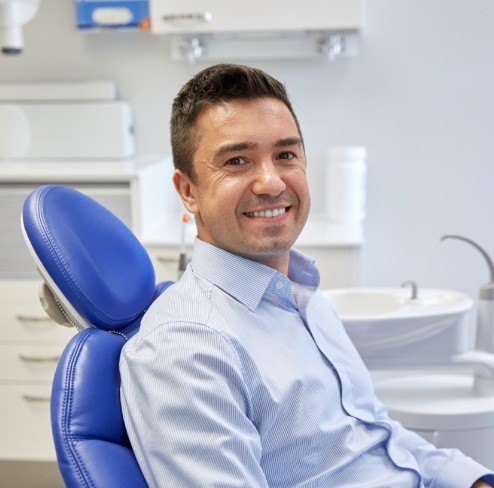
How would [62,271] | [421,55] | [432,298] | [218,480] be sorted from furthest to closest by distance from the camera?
[421,55]
[432,298]
[62,271]
[218,480]

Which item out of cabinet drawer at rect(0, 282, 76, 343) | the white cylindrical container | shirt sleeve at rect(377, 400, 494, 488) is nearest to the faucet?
shirt sleeve at rect(377, 400, 494, 488)

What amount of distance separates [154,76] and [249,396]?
5.84ft

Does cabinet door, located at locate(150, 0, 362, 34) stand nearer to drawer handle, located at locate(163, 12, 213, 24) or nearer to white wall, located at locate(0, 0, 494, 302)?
drawer handle, located at locate(163, 12, 213, 24)

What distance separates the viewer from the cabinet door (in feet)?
7.50

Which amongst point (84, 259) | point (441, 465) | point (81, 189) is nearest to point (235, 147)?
point (84, 259)

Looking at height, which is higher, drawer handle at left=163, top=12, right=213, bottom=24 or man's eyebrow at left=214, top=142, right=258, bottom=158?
drawer handle at left=163, top=12, right=213, bottom=24

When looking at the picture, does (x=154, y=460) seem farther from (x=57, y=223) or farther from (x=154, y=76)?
(x=154, y=76)

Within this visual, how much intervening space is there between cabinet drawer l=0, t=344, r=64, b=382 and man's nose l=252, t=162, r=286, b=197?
128 centimetres

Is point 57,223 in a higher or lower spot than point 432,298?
higher

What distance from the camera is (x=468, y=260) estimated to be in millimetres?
2641

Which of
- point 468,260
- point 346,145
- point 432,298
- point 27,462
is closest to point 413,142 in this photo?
point 346,145

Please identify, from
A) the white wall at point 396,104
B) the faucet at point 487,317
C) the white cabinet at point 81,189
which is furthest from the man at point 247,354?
the white wall at point 396,104

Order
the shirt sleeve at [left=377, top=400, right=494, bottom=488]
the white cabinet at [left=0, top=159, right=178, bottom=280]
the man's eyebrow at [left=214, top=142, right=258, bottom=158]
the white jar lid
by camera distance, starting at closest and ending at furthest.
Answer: the man's eyebrow at [left=214, top=142, right=258, bottom=158]
the shirt sleeve at [left=377, top=400, right=494, bottom=488]
the white cabinet at [left=0, top=159, right=178, bottom=280]
the white jar lid

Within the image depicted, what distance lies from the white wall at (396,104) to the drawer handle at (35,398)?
0.91 m
